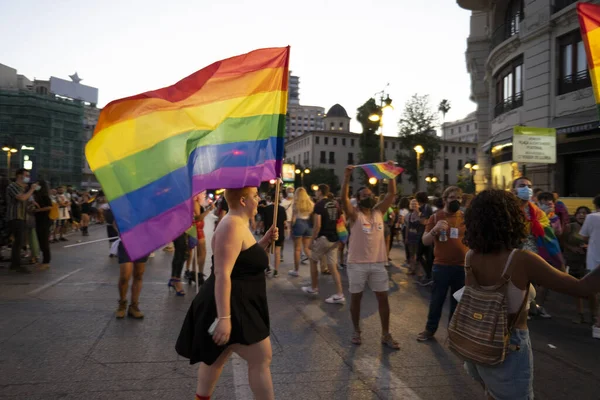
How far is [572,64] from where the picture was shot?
19.4 meters

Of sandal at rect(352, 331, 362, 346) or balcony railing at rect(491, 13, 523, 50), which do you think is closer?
sandal at rect(352, 331, 362, 346)

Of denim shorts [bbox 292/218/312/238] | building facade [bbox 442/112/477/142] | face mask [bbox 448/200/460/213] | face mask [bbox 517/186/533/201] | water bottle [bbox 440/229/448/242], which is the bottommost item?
denim shorts [bbox 292/218/312/238]

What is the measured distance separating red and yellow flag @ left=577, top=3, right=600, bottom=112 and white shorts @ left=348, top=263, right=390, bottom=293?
301 cm

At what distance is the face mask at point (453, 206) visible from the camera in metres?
5.88

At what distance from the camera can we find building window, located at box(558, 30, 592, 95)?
18.8 meters

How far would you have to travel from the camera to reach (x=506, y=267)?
2717 millimetres

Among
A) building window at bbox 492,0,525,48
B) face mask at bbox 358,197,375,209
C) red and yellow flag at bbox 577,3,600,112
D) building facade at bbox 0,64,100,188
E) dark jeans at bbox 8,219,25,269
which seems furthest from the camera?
building facade at bbox 0,64,100,188

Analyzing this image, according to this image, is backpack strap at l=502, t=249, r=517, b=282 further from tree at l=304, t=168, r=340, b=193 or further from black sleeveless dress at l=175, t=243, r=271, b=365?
tree at l=304, t=168, r=340, b=193

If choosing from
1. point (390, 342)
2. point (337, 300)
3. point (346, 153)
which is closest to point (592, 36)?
point (390, 342)

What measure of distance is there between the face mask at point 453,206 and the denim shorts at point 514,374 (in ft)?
10.6

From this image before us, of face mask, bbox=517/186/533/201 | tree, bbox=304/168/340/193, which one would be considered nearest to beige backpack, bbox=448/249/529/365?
face mask, bbox=517/186/533/201

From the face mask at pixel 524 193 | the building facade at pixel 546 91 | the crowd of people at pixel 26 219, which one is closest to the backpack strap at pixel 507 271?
the face mask at pixel 524 193

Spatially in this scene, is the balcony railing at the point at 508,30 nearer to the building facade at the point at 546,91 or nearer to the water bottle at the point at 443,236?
the building facade at the point at 546,91

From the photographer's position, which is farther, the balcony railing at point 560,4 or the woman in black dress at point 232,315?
the balcony railing at point 560,4
